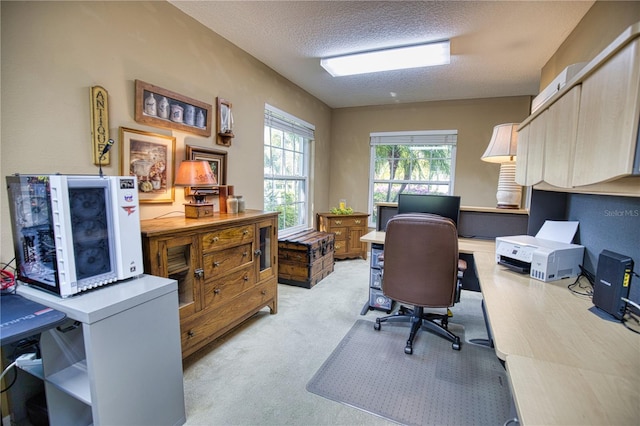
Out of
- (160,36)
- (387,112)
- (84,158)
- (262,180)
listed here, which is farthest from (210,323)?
(387,112)

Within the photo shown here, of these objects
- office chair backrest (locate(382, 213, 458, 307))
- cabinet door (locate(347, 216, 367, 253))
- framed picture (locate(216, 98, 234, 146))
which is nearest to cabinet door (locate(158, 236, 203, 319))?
framed picture (locate(216, 98, 234, 146))

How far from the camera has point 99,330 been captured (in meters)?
1.19

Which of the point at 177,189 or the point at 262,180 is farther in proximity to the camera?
the point at 262,180

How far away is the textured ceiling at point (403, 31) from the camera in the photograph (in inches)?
86.9

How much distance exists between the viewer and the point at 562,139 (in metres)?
1.46

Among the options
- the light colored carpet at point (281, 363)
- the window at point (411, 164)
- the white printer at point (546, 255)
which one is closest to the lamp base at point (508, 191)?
the white printer at point (546, 255)

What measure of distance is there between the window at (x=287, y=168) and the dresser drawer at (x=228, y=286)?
1.38 meters

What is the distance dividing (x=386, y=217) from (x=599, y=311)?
2199 mm

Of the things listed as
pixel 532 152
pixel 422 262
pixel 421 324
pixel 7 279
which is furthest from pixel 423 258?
pixel 7 279

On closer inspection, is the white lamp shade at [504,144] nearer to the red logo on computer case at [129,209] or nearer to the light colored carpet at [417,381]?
the light colored carpet at [417,381]

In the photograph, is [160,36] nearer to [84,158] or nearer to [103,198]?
[84,158]

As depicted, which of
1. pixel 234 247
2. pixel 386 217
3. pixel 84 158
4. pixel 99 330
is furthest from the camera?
pixel 386 217

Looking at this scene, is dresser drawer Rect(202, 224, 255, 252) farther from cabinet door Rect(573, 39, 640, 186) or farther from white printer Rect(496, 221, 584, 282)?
cabinet door Rect(573, 39, 640, 186)

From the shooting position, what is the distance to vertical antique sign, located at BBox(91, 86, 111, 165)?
178 centimetres
